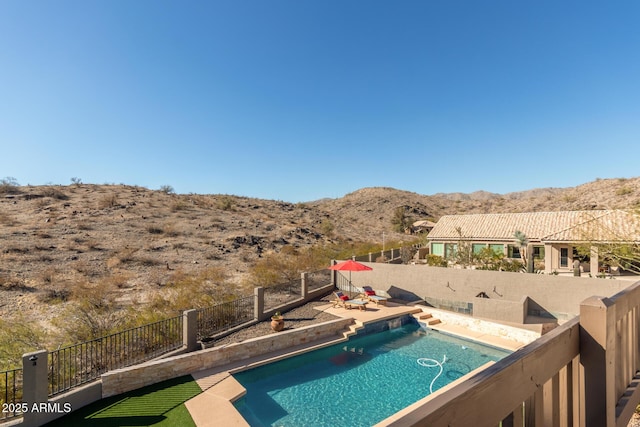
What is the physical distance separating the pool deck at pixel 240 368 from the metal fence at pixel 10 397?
3782mm

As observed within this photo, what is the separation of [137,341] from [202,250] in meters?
16.5

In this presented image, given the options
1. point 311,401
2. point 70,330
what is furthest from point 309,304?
point 70,330

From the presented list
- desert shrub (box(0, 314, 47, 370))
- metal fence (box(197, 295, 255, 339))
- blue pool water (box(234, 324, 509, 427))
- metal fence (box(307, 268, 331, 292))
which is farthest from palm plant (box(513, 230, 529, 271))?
desert shrub (box(0, 314, 47, 370))

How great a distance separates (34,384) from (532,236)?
28471 mm

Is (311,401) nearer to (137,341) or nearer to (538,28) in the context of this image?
(137,341)

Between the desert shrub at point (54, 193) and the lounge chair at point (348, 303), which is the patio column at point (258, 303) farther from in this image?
the desert shrub at point (54, 193)

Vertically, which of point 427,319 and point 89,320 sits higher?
point 89,320

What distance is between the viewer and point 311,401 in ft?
29.0

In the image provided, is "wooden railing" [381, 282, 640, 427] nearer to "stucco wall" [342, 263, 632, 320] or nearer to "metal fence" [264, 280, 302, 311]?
"stucco wall" [342, 263, 632, 320]

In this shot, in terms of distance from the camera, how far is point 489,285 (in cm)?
1519

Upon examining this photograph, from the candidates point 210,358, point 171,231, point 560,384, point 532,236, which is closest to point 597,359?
point 560,384

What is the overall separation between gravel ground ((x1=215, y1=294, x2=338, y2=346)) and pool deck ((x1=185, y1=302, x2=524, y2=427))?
61 centimetres

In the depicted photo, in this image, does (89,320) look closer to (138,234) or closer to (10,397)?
(10,397)

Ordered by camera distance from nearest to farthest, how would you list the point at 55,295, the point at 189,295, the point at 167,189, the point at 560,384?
the point at 560,384 < the point at 189,295 < the point at 55,295 < the point at 167,189
